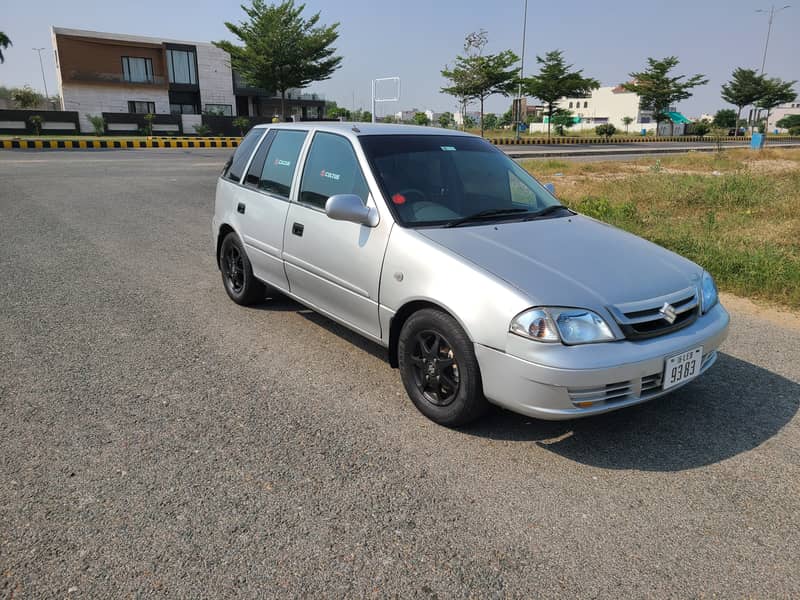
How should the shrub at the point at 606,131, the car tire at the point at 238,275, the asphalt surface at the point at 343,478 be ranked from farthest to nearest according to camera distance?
the shrub at the point at 606,131 → the car tire at the point at 238,275 → the asphalt surface at the point at 343,478

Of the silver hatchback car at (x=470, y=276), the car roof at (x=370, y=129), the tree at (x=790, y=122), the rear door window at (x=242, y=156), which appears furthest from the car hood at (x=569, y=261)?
the tree at (x=790, y=122)

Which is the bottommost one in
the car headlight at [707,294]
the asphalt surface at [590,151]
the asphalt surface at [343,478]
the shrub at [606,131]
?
the asphalt surface at [343,478]

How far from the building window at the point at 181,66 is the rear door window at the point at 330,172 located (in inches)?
2147

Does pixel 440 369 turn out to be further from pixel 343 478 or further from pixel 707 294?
pixel 707 294

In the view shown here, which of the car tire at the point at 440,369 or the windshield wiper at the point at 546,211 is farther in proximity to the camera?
the windshield wiper at the point at 546,211

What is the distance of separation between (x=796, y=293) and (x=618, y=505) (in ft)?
13.7

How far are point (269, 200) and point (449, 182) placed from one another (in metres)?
1.55

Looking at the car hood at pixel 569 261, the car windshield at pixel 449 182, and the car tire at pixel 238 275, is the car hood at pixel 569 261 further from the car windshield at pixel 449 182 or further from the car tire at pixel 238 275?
the car tire at pixel 238 275

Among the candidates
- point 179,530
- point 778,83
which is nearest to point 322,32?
point 179,530

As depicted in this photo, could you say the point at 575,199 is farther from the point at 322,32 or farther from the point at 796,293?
the point at 322,32

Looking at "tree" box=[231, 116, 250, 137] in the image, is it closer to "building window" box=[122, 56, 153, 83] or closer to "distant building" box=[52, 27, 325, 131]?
"distant building" box=[52, 27, 325, 131]

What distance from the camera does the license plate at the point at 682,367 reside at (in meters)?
3.11

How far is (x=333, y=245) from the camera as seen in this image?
405 cm

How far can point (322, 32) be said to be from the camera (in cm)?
4159
